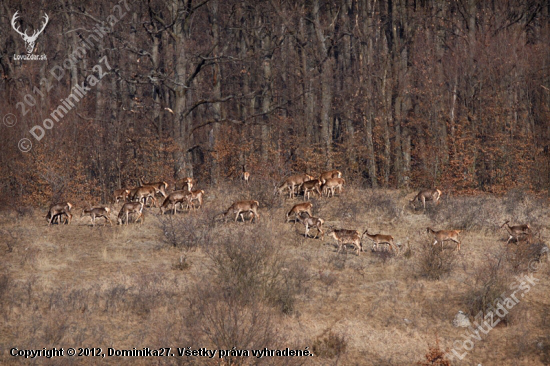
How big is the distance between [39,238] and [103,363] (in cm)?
783

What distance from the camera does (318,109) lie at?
35.5 meters

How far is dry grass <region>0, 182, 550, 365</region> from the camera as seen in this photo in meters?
12.4

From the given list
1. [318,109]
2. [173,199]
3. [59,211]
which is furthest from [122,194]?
[318,109]

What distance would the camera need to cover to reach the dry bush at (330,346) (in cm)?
1252

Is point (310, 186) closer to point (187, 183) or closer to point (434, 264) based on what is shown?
point (187, 183)

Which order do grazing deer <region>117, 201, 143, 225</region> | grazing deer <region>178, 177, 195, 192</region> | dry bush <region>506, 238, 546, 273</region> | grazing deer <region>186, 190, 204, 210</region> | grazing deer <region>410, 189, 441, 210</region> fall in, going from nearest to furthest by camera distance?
dry bush <region>506, 238, 546, 273</region> < grazing deer <region>117, 201, 143, 225</region> < grazing deer <region>186, 190, 204, 210</region> < grazing deer <region>410, 189, 441, 210</region> < grazing deer <region>178, 177, 195, 192</region>

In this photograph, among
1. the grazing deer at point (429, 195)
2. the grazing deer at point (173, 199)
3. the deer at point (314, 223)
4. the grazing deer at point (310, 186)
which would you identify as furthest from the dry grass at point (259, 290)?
the grazing deer at point (310, 186)

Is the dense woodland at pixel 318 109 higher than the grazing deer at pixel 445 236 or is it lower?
higher

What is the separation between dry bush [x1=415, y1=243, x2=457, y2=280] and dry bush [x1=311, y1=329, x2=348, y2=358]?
13.1 feet

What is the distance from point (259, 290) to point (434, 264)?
4.68m

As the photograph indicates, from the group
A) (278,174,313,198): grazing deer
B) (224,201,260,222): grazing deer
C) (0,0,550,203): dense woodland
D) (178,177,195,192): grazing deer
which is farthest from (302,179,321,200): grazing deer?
(178,177,195,192): grazing deer

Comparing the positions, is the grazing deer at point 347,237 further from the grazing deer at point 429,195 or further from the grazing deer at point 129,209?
the grazing deer at point 129,209

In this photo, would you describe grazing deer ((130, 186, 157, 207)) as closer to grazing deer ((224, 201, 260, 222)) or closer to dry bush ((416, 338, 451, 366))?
grazing deer ((224, 201, 260, 222))

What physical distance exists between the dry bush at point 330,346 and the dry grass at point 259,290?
0.07 ft
